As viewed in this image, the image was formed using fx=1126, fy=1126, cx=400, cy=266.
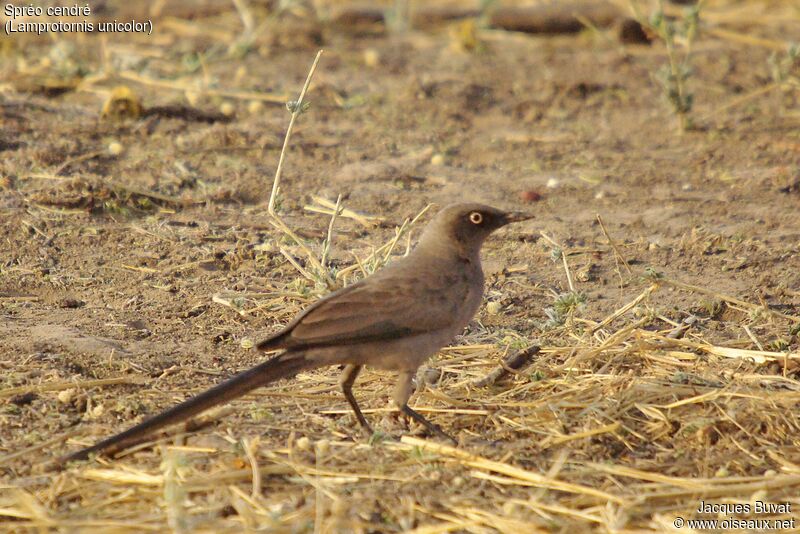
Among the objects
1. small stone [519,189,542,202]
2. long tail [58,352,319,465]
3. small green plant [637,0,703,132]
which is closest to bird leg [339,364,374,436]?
long tail [58,352,319,465]

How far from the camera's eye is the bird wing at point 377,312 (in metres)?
5.09

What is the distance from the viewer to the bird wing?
509 centimetres

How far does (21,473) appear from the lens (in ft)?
15.6

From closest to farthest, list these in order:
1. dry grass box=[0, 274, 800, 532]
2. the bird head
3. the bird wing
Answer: dry grass box=[0, 274, 800, 532] < the bird wing < the bird head

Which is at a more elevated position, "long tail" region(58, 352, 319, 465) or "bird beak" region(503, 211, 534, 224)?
"bird beak" region(503, 211, 534, 224)

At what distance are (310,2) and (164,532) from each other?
31.4 feet

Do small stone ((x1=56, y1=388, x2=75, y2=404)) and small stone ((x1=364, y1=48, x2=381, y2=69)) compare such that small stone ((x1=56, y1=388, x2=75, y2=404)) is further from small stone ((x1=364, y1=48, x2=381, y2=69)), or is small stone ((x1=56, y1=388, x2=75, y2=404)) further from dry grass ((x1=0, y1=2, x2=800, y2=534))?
small stone ((x1=364, y1=48, x2=381, y2=69))

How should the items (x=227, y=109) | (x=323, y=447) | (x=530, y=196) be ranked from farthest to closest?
(x=227, y=109) < (x=530, y=196) < (x=323, y=447)

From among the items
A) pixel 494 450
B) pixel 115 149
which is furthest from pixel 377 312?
pixel 115 149

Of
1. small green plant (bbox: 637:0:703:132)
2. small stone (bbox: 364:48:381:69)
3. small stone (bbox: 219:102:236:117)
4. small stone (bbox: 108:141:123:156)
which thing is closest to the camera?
small stone (bbox: 108:141:123:156)

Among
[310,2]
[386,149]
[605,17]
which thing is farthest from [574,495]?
[310,2]

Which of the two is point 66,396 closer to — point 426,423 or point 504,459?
point 426,423

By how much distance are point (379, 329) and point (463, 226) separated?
990 mm

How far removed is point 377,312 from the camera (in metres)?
5.27
